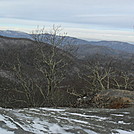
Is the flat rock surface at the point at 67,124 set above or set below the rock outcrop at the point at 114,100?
above

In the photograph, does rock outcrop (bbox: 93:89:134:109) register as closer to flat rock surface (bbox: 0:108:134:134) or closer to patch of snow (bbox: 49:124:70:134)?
flat rock surface (bbox: 0:108:134:134)

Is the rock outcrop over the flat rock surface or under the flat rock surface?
under

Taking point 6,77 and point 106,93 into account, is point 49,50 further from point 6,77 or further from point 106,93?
point 6,77

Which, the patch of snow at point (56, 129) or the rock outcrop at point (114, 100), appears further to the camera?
the rock outcrop at point (114, 100)

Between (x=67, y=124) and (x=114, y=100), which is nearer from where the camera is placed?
(x=67, y=124)

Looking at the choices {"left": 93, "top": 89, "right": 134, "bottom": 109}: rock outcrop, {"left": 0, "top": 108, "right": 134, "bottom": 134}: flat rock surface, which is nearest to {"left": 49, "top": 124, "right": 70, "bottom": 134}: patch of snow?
{"left": 0, "top": 108, "right": 134, "bottom": 134}: flat rock surface

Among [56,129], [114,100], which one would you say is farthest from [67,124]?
[114,100]

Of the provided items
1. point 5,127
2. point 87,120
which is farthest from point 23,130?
point 87,120

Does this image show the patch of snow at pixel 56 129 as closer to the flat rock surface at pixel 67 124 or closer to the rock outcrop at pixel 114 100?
the flat rock surface at pixel 67 124

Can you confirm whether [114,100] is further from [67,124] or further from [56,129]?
[56,129]

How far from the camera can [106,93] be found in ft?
27.7

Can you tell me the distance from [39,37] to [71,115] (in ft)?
31.4

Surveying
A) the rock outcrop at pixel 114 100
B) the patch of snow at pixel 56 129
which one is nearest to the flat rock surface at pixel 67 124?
the patch of snow at pixel 56 129

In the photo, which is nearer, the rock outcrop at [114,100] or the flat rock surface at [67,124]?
the flat rock surface at [67,124]
